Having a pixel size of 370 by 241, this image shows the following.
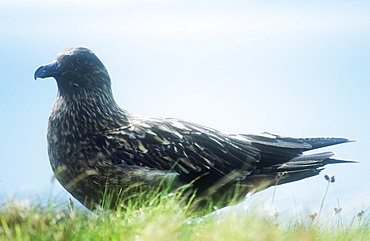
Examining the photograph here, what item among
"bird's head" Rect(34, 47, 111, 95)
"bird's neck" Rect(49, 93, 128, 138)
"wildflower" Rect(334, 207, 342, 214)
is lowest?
"wildflower" Rect(334, 207, 342, 214)

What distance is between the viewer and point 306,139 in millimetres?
5359

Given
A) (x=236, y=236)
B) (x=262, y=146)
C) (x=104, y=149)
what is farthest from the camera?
(x=262, y=146)

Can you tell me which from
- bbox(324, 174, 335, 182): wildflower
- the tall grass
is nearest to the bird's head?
the tall grass

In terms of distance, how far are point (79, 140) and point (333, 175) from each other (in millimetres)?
2341

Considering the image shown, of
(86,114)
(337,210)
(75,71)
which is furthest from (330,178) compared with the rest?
(75,71)

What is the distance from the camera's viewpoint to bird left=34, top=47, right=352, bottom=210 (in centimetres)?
425

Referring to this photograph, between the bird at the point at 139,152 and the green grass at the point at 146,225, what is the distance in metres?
0.73

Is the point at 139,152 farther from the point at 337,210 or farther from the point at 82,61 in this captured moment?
the point at 337,210

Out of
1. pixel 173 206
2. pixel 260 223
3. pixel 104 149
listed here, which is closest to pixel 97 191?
pixel 104 149

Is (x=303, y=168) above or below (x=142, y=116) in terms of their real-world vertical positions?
below

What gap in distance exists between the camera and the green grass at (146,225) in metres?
2.82

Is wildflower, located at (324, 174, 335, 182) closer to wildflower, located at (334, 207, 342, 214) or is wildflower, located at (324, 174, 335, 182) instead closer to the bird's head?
wildflower, located at (334, 207, 342, 214)

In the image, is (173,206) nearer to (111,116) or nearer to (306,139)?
(111,116)

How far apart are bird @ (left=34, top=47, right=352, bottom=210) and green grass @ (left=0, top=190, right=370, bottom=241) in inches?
28.6
